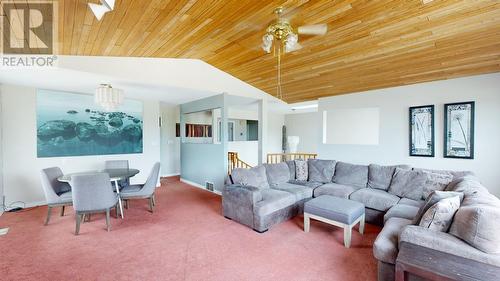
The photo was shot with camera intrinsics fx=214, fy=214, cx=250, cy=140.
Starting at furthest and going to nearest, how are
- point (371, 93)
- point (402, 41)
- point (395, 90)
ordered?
1. point (371, 93)
2. point (395, 90)
3. point (402, 41)

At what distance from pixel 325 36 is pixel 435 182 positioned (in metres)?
2.79

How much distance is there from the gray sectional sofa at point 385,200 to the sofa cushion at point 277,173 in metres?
0.01

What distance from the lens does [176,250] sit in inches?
105

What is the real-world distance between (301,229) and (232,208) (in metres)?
1.14

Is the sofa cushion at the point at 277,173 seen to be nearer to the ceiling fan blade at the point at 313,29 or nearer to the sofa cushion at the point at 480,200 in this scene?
the ceiling fan blade at the point at 313,29

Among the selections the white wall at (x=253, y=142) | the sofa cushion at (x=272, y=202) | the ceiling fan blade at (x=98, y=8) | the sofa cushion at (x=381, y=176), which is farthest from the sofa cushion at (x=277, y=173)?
the ceiling fan blade at (x=98, y=8)

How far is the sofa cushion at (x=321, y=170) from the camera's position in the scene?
450cm

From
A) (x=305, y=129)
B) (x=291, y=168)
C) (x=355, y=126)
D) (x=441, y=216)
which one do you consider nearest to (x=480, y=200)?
(x=441, y=216)

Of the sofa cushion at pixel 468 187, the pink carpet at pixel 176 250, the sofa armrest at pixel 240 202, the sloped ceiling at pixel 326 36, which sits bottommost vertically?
the pink carpet at pixel 176 250

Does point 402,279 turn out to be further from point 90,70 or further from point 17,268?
point 90,70

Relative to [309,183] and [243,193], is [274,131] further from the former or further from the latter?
[243,193]

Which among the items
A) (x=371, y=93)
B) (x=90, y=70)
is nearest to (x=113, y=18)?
(x=90, y=70)

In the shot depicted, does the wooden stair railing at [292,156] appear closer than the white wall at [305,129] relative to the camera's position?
Yes

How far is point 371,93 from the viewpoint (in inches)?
190
